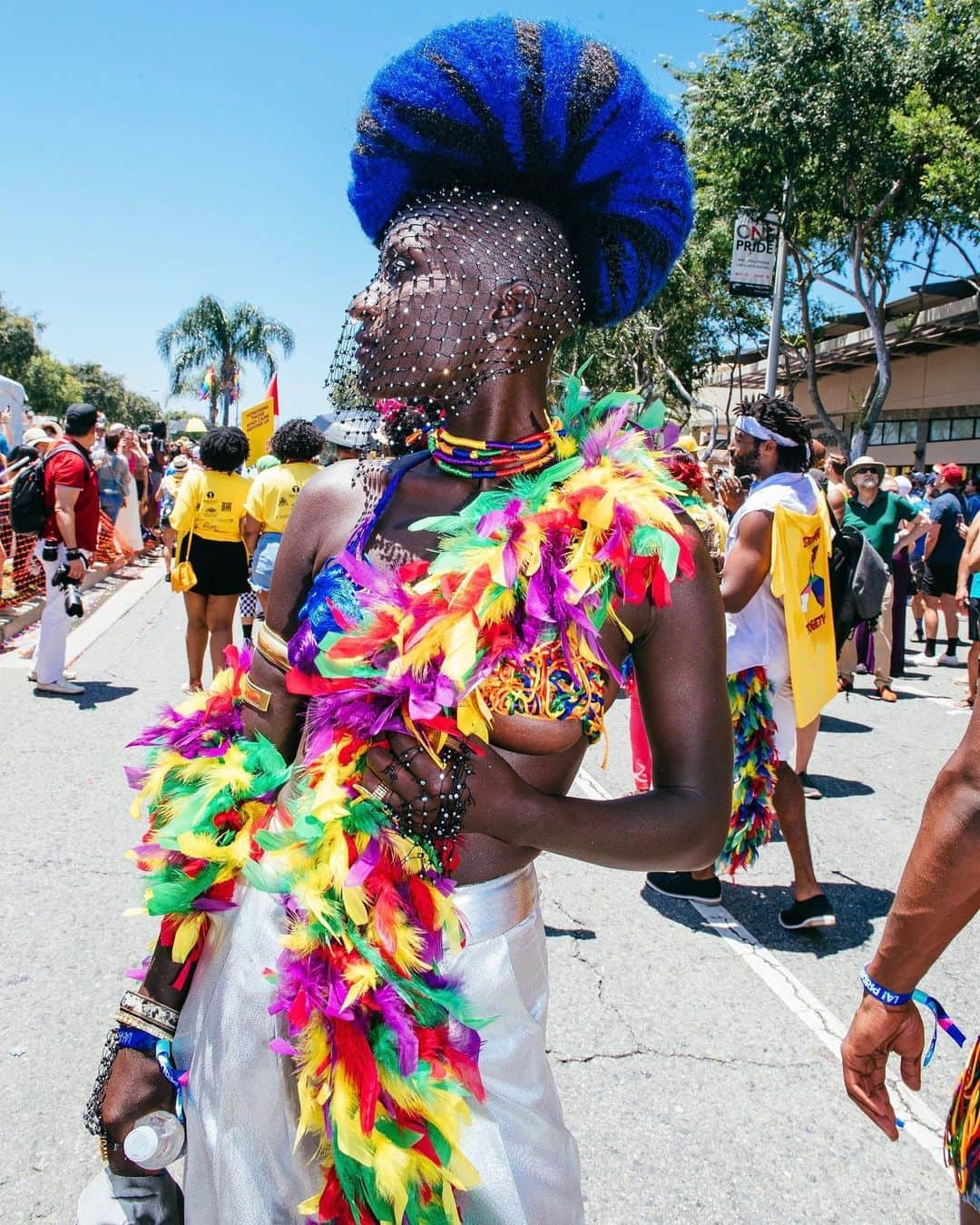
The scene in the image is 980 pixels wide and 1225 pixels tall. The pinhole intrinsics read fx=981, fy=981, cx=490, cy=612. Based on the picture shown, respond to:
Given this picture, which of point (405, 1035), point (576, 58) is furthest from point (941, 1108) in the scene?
point (576, 58)

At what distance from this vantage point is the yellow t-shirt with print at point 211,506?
659 cm

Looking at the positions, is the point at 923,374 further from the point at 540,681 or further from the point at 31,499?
the point at 540,681

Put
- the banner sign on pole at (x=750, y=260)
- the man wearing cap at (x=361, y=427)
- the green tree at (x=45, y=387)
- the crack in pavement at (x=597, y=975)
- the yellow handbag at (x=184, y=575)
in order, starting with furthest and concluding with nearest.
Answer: the green tree at (x=45, y=387), the banner sign on pole at (x=750, y=260), the yellow handbag at (x=184, y=575), the crack in pavement at (x=597, y=975), the man wearing cap at (x=361, y=427)

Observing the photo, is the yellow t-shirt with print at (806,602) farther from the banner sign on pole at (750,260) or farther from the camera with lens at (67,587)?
the banner sign on pole at (750,260)

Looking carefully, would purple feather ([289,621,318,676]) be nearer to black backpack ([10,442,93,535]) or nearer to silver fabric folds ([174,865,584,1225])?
silver fabric folds ([174,865,584,1225])

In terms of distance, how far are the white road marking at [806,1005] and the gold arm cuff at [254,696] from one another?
0.95 metres

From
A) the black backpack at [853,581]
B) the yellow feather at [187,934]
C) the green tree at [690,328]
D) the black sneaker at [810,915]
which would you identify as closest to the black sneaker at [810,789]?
the black backpack at [853,581]

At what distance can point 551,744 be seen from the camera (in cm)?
130

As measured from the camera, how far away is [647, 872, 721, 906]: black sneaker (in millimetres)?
4172

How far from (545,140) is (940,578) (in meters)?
9.54

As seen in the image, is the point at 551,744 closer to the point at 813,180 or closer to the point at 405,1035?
the point at 405,1035

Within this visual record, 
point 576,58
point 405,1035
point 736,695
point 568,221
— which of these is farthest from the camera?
point 736,695

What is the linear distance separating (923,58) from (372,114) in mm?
17012

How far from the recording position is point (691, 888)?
13.7ft
